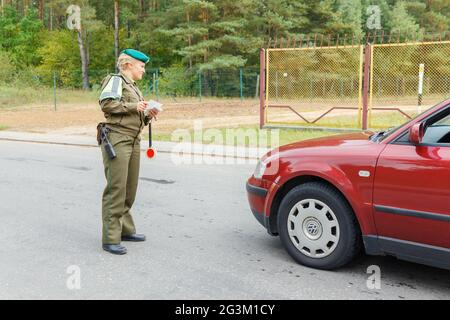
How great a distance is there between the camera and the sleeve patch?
4.38 m

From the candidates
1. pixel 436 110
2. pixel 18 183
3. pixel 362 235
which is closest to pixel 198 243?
pixel 362 235

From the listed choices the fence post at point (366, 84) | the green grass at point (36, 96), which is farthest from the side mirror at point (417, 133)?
the green grass at point (36, 96)

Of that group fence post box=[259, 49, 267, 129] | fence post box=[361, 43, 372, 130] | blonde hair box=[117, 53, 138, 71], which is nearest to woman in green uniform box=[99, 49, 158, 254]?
blonde hair box=[117, 53, 138, 71]

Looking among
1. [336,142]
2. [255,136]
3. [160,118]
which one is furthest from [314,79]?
[336,142]

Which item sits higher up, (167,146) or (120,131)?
(120,131)

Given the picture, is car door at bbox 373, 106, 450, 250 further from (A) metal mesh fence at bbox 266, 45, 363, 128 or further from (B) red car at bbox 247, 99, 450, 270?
(A) metal mesh fence at bbox 266, 45, 363, 128

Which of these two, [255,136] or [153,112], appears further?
[255,136]

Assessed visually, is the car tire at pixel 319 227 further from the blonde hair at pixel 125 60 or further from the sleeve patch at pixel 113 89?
the blonde hair at pixel 125 60

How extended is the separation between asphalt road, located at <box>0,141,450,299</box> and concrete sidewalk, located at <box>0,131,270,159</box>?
11.6ft

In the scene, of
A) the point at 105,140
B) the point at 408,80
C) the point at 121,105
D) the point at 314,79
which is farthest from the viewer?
the point at 408,80

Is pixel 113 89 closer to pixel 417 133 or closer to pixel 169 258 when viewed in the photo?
pixel 169 258

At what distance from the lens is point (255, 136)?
14289mm

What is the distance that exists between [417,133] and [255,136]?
1067cm

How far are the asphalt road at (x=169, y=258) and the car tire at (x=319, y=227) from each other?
13 cm
